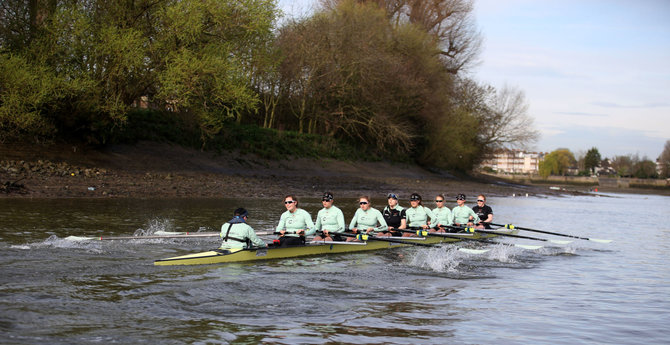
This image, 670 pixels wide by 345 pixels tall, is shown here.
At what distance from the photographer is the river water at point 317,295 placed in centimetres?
791

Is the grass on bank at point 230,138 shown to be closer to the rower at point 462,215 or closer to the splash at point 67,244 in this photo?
the rower at point 462,215

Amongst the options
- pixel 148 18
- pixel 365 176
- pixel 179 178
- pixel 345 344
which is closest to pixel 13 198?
pixel 179 178

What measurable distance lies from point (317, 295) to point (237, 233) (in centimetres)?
281

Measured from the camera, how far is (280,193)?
100ft

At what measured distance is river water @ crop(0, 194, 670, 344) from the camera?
7.91 metres

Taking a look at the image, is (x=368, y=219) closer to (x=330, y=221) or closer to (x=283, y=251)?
(x=330, y=221)

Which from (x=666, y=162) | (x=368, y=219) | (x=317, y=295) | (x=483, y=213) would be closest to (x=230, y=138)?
(x=483, y=213)

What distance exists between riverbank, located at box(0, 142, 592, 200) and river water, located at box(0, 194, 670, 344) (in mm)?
7880

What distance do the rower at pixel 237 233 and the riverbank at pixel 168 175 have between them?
44.1 feet

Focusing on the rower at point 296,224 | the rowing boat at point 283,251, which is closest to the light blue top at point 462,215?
the rowing boat at point 283,251

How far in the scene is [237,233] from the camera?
12.2 metres

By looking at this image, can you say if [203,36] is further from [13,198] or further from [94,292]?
[94,292]

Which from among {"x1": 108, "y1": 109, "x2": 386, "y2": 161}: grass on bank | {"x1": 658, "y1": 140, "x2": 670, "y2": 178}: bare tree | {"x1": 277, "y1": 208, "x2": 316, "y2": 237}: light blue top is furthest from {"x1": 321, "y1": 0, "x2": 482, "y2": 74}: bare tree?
{"x1": 658, "y1": 140, "x2": 670, "y2": 178}: bare tree

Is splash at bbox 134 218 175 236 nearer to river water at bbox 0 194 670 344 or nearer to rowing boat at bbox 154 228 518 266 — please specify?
river water at bbox 0 194 670 344
